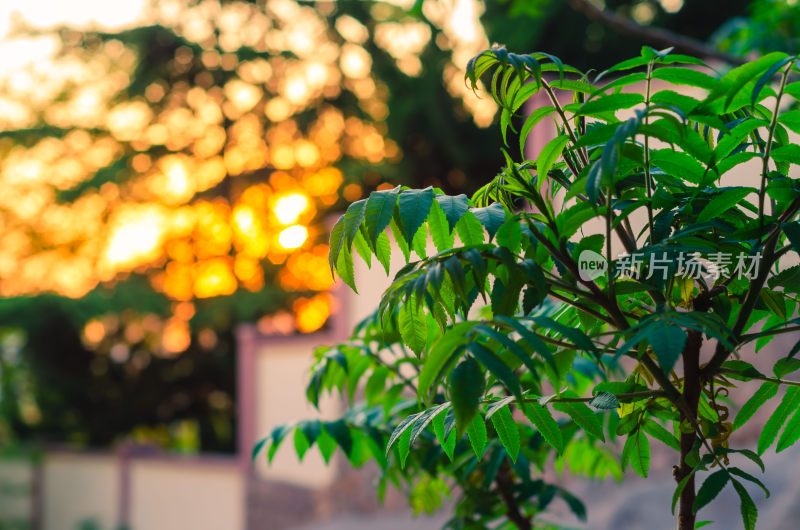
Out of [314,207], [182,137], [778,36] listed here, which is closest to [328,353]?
[778,36]

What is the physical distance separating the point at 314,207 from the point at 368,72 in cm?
228

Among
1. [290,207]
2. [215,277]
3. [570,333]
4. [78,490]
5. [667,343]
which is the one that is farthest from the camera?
[215,277]

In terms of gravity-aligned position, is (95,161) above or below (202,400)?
above

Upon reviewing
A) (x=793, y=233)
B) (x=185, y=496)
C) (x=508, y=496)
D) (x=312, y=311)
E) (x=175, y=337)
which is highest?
(x=312, y=311)

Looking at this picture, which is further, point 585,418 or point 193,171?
point 193,171

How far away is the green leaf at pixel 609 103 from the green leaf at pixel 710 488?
54cm

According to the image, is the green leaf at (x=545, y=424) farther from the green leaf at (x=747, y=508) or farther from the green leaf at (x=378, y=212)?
the green leaf at (x=378, y=212)

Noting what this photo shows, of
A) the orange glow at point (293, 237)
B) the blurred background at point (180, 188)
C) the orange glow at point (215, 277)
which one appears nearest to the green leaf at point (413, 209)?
the orange glow at point (293, 237)

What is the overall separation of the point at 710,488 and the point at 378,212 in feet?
2.02

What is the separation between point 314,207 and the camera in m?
12.7

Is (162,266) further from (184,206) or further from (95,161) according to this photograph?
(95,161)

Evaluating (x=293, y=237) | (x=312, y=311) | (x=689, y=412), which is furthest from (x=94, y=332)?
(x=689, y=412)

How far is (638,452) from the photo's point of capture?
4.58 feet

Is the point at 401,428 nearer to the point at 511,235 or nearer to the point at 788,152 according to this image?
the point at 511,235
